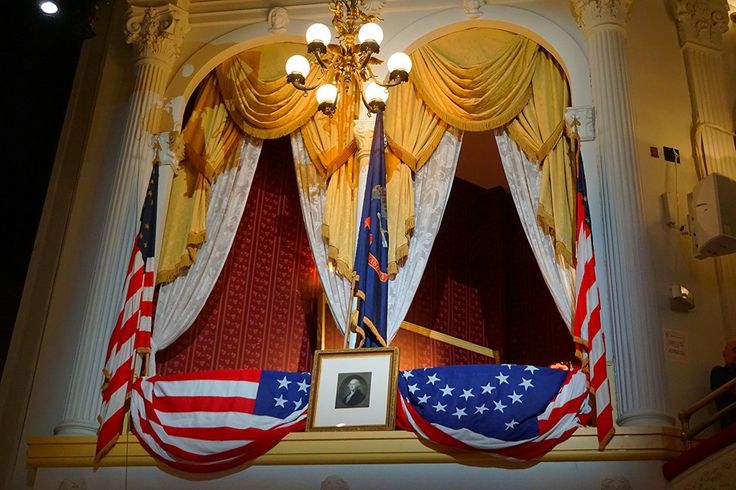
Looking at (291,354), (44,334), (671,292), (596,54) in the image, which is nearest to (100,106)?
(44,334)

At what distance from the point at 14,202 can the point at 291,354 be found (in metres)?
2.63

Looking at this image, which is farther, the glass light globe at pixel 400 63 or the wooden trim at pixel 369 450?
the glass light globe at pixel 400 63

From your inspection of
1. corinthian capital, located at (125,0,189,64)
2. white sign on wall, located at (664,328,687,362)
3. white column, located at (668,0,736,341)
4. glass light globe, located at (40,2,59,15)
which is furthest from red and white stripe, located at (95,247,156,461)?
white column, located at (668,0,736,341)

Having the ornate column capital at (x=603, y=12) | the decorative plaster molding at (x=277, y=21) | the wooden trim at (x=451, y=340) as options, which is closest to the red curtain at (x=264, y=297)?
the wooden trim at (x=451, y=340)

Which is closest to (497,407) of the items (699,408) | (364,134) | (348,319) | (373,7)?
(699,408)

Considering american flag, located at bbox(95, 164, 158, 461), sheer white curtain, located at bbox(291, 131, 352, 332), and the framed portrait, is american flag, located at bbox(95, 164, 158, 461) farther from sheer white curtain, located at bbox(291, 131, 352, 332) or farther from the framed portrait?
the framed portrait

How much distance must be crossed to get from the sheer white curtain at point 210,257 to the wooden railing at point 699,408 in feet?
11.8

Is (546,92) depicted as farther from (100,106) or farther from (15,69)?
(15,69)

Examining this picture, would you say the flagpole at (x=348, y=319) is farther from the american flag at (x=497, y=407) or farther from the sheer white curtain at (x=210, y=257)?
the sheer white curtain at (x=210, y=257)

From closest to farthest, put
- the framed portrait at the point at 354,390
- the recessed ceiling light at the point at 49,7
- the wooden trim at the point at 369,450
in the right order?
the wooden trim at the point at 369,450
the framed portrait at the point at 354,390
the recessed ceiling light at the point at 49,7

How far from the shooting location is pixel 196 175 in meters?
7.93

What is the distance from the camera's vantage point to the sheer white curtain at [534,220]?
684cm

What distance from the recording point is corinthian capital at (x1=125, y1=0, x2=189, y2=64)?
8188 millimetres

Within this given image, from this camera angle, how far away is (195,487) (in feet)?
21.1
